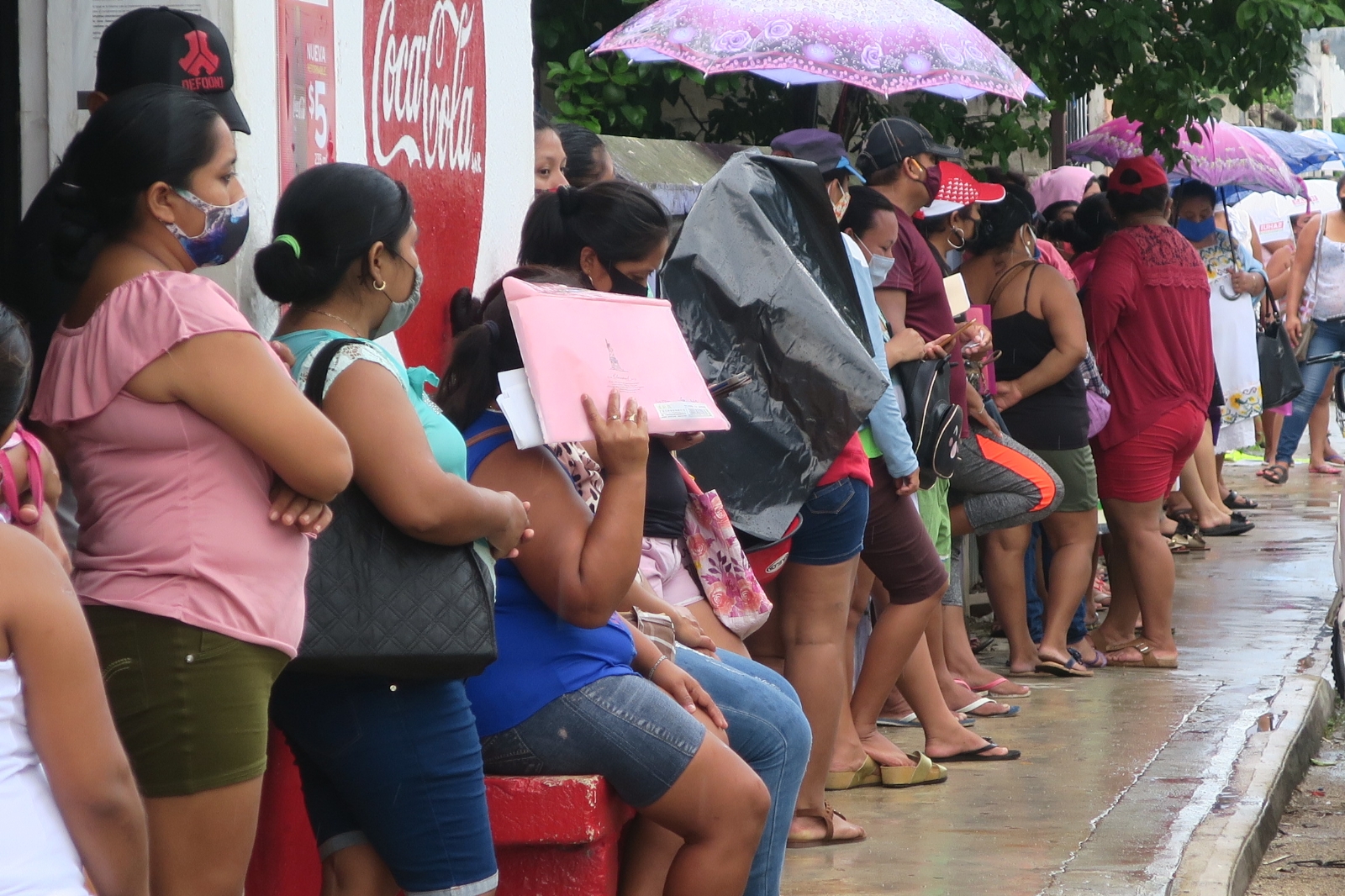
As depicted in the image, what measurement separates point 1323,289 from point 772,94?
22.7ft

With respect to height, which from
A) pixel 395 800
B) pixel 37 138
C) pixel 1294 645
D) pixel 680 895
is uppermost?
pixel 37 138

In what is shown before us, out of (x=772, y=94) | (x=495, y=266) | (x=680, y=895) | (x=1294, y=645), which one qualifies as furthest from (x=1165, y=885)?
(x=772, y=94)

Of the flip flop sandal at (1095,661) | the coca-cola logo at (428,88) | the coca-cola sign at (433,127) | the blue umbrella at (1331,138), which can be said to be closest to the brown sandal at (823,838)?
the coca-cola sign at (433,127)

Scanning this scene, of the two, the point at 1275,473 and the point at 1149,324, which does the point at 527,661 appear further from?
the point at 1275,473

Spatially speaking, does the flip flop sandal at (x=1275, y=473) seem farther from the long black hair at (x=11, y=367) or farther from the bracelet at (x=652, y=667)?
the long black hair at (x=11, y=367)

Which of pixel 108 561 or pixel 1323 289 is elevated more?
pixel 108 561

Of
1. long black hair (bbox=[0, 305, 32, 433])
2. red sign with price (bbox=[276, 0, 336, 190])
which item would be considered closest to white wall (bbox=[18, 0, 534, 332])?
red sign with price (bbox=[276, 0, 336, 190])

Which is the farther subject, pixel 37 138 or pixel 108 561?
pixel 37 138

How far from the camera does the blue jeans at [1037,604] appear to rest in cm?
828

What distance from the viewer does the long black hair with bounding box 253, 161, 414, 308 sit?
3094 millimetres

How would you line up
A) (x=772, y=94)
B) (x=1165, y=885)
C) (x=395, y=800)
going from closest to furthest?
(x=395, y=800)
(x=1165, y=885)
(x=772, y=94)

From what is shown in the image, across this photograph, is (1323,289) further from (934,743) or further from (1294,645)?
(934,743)

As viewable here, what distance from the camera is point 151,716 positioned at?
2.67 m

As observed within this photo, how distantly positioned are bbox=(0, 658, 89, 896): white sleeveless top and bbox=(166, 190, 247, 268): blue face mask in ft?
3.81
